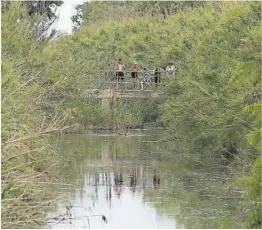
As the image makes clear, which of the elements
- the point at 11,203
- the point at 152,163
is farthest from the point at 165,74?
the point at 11,203

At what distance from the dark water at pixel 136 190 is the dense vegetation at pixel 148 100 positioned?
870 millimetres

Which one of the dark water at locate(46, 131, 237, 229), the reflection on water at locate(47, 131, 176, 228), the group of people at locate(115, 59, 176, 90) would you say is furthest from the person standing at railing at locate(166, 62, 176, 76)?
the dark water at locate(46, 131, 237, 229)

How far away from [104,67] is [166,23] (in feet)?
16.9

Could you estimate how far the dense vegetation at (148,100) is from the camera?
1644cm

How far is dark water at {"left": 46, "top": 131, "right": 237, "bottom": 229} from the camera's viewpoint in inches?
830

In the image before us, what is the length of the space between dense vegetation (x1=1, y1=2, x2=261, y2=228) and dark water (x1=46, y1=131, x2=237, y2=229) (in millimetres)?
870

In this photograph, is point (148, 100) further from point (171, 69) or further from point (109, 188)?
point (109, 188)

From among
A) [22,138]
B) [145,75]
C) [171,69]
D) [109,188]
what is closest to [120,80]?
[145,75]

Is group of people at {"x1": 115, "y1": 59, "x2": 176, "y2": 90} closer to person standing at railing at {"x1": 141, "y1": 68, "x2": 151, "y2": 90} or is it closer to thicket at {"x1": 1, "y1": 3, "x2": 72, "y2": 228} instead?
person standing at railing at {"x1": 141, "y1": 68, "x2": 151, "y2": 90}

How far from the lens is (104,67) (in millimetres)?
52250

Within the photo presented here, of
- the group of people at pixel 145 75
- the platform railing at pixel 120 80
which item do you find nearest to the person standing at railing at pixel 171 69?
the group of people at pixel 145 75

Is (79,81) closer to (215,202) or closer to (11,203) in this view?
(215,202)

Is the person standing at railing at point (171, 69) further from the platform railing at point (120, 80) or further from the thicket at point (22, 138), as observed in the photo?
the thicket at point (22, 138)

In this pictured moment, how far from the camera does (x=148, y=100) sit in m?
52.4
